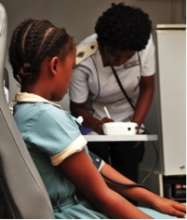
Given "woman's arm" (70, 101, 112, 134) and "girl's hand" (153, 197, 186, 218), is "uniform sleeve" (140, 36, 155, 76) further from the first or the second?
"girl's hand" (153, 197, 186, 218)

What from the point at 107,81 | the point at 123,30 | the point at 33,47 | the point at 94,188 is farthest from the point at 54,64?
the point at 107,81

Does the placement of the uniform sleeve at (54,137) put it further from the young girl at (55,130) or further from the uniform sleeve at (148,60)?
the uniform sleeve at (148,60)

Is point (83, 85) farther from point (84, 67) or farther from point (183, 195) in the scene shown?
point (183, 195)

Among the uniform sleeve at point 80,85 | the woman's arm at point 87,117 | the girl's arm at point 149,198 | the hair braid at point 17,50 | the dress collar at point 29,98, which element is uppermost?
the hair braid at point 17,50

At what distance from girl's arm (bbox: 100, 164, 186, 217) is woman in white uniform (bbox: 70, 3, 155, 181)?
722 mm

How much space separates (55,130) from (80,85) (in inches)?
46.2

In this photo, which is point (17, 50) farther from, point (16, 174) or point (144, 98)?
point (144, 98)

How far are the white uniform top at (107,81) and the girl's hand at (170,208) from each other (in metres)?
1.00

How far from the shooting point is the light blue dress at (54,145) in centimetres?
96

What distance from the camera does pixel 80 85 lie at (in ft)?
6.99

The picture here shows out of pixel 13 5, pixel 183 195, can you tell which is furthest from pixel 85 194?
pixel 13 5

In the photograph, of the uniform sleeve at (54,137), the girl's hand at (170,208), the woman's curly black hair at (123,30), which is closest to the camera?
the uniform sleeve at (54,137)

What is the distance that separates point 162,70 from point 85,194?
1.32m

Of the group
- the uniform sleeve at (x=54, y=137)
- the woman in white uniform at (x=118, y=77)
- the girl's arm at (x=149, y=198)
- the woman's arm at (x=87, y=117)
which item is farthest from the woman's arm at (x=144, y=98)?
the uniform sleeve at (x=54, y=137)
